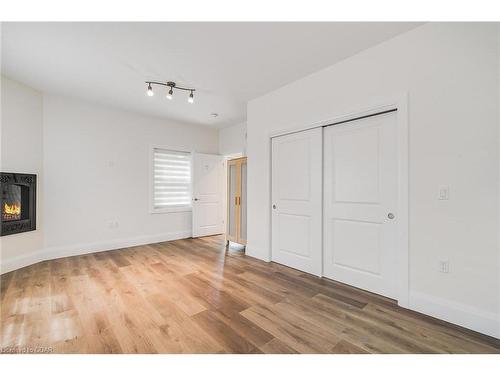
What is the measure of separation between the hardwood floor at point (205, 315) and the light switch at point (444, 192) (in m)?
1.07

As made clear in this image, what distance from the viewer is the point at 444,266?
1.97 meters

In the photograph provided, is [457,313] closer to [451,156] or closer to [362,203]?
[362,203]

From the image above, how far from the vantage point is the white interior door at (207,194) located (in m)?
5.32

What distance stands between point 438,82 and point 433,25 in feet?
1.72

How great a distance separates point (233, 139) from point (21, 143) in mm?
3742

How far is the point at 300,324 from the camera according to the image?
1916 mm

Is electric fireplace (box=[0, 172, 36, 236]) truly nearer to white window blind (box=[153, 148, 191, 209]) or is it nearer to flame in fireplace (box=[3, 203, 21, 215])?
flame in fireplace (box=[3, 203, 21, 215])

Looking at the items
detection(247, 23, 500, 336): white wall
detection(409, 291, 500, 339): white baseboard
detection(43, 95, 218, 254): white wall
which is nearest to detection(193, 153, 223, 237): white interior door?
detection(43, 95, 218, 254): white wall

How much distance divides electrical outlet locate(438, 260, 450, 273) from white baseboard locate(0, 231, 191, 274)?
15.1 ft

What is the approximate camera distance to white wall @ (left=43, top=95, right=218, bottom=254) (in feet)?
12.3

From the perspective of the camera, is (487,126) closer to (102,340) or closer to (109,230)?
(102,340)

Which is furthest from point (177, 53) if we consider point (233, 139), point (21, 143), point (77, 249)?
point (77, 249)

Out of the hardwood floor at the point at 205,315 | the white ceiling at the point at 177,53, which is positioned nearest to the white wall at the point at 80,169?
the white ceiling at the point at 177,53
